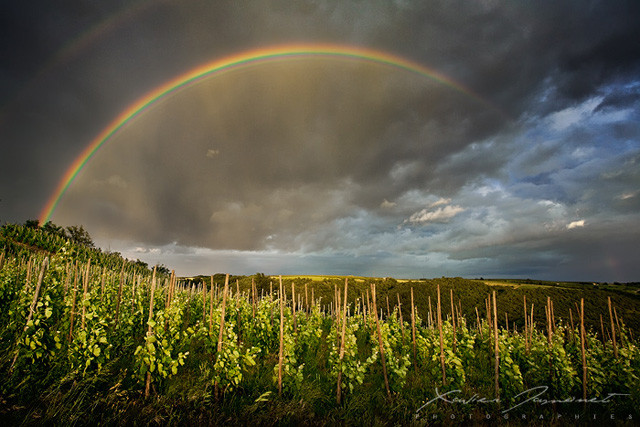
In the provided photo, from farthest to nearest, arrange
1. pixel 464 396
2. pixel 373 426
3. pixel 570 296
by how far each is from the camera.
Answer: pixel 570 296 < pixel 464 396 < pixel 373 426

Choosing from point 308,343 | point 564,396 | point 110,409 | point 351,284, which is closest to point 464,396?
point 564,396

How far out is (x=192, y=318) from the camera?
486 inches

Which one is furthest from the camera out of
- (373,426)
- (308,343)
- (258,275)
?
(258,275)

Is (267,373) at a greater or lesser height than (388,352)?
lesser

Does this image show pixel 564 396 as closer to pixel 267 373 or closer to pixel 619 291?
pixel 267 373

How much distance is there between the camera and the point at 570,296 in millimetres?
22750

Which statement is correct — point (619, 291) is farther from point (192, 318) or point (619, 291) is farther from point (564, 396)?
point (192, 318)

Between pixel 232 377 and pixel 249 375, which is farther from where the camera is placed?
pixel 249 375

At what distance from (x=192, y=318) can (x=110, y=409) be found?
8505mm

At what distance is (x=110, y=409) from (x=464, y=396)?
7.25m

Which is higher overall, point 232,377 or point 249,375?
point 232,377

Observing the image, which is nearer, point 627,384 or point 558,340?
point 627,384

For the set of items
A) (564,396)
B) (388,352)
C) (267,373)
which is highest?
(388,352)

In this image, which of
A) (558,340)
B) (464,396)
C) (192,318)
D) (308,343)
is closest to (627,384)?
(558,340)
